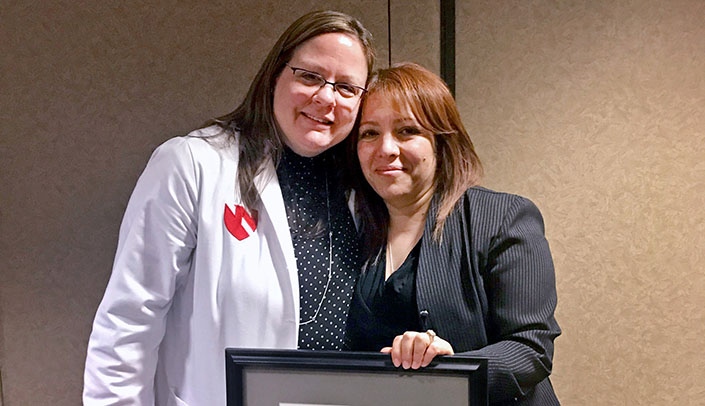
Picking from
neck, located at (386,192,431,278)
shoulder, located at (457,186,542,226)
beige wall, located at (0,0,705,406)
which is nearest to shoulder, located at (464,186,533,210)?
shoulder, located at (457,186,542,226)

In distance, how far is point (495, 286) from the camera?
1354mm

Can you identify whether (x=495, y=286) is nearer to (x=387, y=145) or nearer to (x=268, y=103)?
(x=387, y=145)

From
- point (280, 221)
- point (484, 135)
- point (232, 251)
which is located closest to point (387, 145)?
point (280, 221)

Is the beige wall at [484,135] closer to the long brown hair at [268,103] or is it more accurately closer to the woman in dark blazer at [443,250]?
the long brown hair at [268,103]

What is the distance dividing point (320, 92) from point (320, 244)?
0.33 meters

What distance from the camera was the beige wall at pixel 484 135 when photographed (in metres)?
1.96

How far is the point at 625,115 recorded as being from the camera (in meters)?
2.03

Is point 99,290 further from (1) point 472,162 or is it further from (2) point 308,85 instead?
(1) point 472,162

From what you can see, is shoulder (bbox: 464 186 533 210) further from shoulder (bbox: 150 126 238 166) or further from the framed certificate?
shoulder (bbox: 150 126 238 166)

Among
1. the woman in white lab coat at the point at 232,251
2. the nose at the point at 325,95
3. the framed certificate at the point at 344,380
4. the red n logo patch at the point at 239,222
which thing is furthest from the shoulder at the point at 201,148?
the framed certificate at the point at 344,380

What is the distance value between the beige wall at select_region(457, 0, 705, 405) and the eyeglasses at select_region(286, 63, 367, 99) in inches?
26.0

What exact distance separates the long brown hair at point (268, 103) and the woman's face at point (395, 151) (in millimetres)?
125

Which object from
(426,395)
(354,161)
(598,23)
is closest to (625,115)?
(598,23)

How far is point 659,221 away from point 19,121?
187 cm
